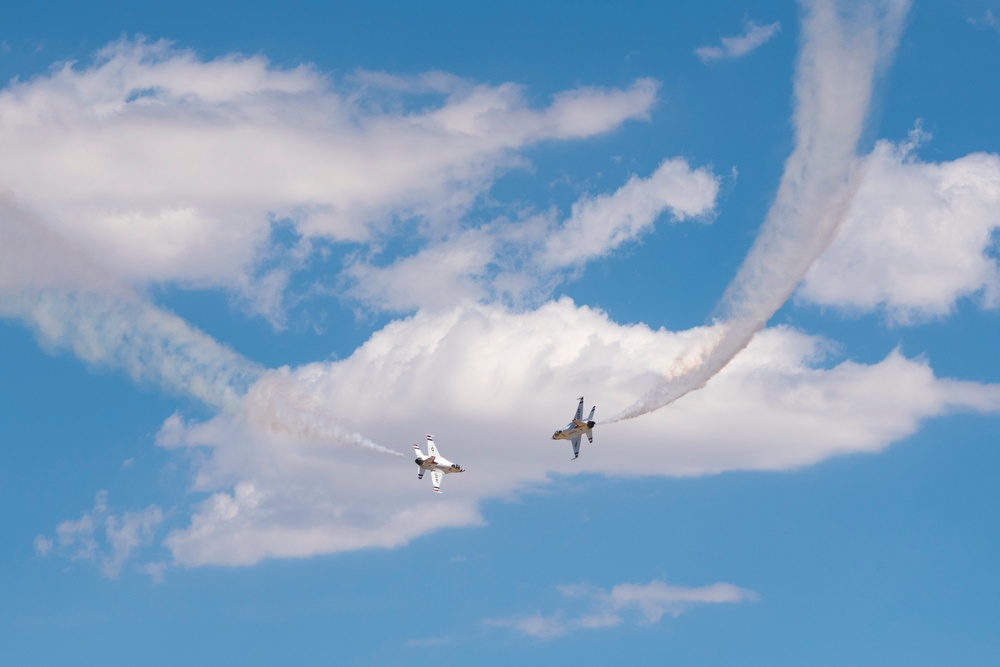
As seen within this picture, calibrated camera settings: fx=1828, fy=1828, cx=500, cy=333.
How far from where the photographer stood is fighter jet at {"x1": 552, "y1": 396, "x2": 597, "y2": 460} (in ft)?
536

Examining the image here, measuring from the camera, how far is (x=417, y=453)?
554 feet

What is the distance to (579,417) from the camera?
164 m

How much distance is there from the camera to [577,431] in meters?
164

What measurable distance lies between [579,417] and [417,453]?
15880 millimetres

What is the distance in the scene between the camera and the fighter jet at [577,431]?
16338cm
